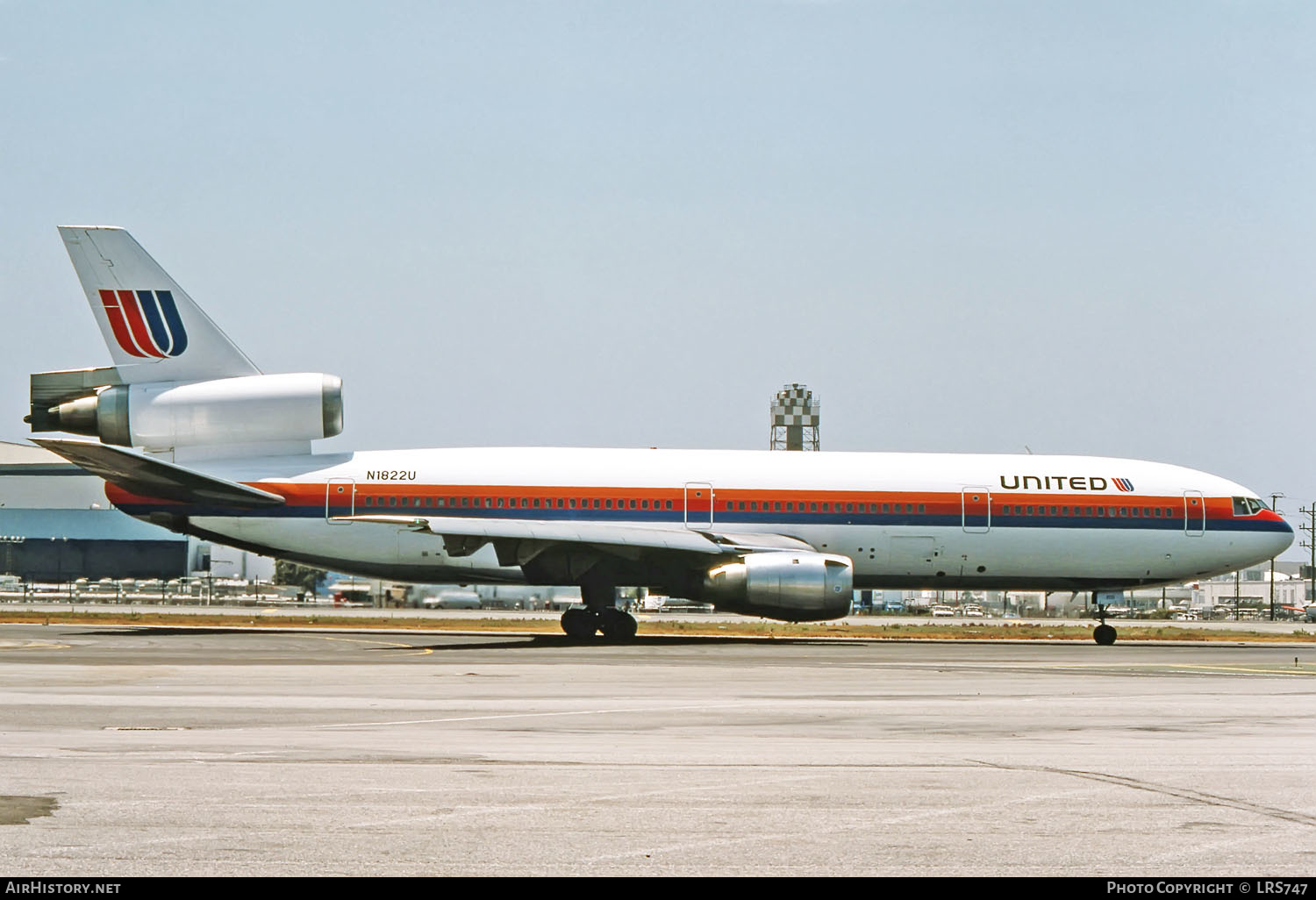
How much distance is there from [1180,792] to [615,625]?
22.1 meters

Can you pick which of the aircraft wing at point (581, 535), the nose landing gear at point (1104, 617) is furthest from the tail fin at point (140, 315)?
the nose landing gear at point (1104, 617)

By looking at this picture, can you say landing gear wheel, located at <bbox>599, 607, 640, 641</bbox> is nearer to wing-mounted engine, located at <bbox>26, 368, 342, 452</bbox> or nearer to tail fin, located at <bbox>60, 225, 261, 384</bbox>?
wing-mounted engine, located at <bbox>26, 368, 342, 452</bbox>

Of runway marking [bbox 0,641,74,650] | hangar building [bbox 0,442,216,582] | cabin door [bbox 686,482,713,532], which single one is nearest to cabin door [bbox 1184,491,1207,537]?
cabin door [bbox 686,482,713,532]

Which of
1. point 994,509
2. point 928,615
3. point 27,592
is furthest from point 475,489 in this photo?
point 928,615

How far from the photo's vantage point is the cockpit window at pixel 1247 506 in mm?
34344

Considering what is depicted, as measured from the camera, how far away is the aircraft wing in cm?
2855

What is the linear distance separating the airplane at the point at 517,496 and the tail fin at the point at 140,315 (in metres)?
0.04

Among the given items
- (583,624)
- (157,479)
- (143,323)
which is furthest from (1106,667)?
(143,323)

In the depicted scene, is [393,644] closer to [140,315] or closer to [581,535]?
[581,535]

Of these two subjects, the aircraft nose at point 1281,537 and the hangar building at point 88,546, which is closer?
the aircraft nose at point 1281,537

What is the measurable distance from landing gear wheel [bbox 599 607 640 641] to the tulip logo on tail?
11564 millimetres

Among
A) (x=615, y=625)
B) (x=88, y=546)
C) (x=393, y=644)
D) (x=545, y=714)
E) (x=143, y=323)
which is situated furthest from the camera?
(x=88, y=546)

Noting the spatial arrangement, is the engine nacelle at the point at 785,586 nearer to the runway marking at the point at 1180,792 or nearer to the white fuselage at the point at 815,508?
the white fuselage at the point at 815,508

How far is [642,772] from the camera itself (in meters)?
10.4
